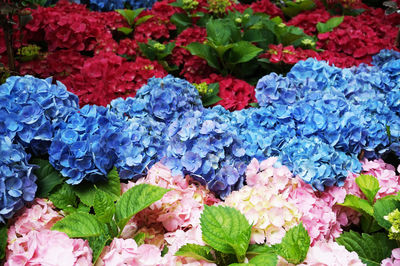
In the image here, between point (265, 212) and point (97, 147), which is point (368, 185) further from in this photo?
point (97, 147)

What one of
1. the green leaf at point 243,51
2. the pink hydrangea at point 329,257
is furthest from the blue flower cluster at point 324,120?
the green leaf at point 243,51

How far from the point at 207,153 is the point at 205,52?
125 cm

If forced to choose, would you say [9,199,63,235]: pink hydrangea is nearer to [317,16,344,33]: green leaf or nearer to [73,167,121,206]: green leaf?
[73,167,121,206]: green leaf

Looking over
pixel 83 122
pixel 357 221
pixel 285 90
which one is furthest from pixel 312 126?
pixel 83 122

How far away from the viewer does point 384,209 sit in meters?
1.56

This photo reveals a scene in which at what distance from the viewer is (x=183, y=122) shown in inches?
68.4

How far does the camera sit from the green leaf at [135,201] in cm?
139

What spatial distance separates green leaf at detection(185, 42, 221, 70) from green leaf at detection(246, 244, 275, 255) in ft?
5.10

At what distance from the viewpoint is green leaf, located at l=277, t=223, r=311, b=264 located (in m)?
1.31

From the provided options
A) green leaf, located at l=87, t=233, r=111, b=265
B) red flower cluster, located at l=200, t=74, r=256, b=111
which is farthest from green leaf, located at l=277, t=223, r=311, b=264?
red flower cluster, located at l=200, t=74, r=256, b=111

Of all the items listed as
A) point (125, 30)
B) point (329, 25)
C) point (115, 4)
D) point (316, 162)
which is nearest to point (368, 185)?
point (316, 162)

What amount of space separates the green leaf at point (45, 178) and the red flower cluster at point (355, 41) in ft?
6.67

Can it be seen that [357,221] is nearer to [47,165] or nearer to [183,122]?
[183,122]

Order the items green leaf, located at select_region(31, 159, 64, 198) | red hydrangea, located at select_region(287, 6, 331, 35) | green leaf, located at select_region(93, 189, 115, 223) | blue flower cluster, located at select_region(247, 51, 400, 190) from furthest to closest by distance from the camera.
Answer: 1. red hydrangea, located at select_region(287, 6, 331, 35)
2. blue flower cluster, located at select_region(247, 51, 400, 190)
3. green leaf, located at select_region(31, 159, 64, 198)
4. green leaf, located at select_region(93, 189, 115, 223)
